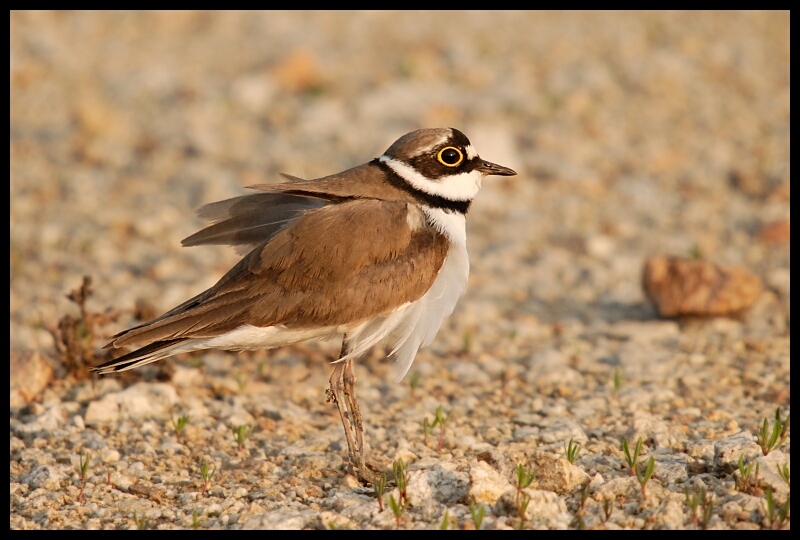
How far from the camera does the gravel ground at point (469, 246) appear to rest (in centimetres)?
433

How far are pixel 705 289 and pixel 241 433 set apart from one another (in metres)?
3.54

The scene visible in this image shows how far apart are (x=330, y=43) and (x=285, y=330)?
23.0 ft

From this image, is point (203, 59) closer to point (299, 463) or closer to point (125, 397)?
point (125, 397)

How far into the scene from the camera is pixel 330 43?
431 inches

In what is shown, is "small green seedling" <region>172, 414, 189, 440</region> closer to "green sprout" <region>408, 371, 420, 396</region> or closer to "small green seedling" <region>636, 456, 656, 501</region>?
"green sprout" <region>408, 371, 420, 396</region>

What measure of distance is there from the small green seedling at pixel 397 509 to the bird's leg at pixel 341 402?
59cm

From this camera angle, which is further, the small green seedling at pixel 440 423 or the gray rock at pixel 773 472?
the small green seedling at pixel 440 423

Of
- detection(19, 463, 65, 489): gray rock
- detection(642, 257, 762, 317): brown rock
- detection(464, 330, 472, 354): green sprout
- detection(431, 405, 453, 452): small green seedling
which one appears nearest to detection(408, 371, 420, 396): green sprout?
detection(464, 330, 472, 354): green sprout

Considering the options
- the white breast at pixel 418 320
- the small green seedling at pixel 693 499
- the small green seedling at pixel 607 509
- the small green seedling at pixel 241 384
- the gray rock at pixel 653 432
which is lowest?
the small green seedling at pixel 607 509

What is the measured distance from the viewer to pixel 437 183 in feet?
16.6

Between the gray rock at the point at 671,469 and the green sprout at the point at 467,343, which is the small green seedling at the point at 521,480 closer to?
the gray rock at the point at 671,469

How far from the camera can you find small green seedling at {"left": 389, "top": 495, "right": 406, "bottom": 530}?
3.90 meters

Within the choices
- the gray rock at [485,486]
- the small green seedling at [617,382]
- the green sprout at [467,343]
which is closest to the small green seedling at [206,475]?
the gray rock at [485,486]

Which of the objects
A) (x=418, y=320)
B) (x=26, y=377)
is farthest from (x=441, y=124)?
(x=26, y=377)
